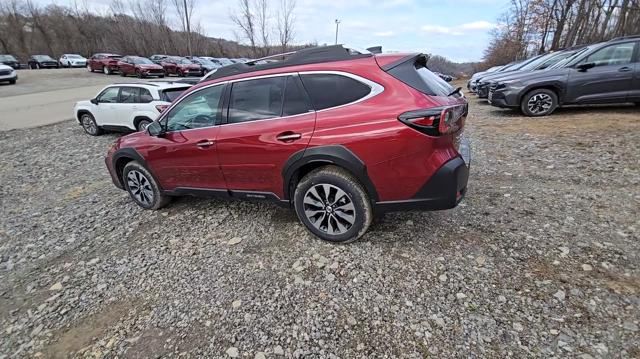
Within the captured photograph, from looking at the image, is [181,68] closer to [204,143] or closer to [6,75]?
[6,75]

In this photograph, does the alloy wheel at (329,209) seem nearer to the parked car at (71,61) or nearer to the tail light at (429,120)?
the tail light at (429,120)

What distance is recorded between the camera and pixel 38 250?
3.56 m

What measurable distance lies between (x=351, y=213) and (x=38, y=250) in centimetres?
350

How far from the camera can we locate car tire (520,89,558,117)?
7426mm

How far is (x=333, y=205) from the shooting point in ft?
9.69

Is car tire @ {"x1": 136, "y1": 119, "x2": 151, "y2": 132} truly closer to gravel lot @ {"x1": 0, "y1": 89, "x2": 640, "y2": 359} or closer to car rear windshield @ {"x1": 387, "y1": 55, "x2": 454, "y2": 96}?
gravel lot @ {"x1": 0, "y1": 89, "x2": 640, "y2": 359}

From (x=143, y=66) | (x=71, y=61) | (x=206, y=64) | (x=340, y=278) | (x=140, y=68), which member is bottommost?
(x=340, y=278)

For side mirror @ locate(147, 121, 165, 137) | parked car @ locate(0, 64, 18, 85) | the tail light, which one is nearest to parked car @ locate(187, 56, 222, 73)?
parked car @ locate(0, 64, 18, 85)

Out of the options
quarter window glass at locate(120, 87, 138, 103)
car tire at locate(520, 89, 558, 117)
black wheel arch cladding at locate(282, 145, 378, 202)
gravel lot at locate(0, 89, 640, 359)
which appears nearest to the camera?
gravel lot at locate(0, 89, 640, 359)

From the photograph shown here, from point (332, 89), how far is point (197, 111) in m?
1.64

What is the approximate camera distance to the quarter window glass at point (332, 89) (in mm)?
2682

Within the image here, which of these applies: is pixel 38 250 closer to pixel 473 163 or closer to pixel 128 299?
pixel 128 299

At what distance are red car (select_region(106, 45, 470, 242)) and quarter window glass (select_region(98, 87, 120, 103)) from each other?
6.37 meters

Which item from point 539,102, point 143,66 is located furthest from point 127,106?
point 143,66
